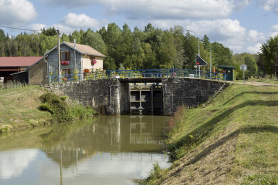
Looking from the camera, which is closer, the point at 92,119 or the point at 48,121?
the point at 48,121

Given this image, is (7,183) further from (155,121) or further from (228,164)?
(155,121)

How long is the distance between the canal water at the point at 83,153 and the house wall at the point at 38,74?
1466 centimetres

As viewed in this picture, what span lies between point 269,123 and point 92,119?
2519 centimetres

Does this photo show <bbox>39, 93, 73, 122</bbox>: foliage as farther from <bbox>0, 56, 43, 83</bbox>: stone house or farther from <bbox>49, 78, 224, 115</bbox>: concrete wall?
<bbox>0, 56, 43, 83</bbox>: stone house

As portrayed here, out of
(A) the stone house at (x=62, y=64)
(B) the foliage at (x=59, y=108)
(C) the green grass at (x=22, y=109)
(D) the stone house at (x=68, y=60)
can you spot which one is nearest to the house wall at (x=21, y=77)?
(A) the stone house at (x=62, y=64)

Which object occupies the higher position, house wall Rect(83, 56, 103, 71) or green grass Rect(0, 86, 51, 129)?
house wall Rect(83, 56, 103, 71)

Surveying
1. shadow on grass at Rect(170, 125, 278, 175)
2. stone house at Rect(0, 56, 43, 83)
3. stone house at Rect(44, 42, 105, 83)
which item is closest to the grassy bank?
shadow on grass at Rect(170, 125, 278, 175)

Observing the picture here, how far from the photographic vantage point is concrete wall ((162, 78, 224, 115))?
3694 centimetres

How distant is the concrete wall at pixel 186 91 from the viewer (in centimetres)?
3694

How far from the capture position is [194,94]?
124 feet

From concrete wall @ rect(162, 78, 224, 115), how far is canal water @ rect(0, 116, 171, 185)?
407 cm

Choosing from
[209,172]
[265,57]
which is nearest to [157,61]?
[265,57]

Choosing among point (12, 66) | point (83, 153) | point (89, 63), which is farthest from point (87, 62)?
point (83, 153)

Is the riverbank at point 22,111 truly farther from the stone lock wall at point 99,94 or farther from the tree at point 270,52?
the tree at point 270,52
